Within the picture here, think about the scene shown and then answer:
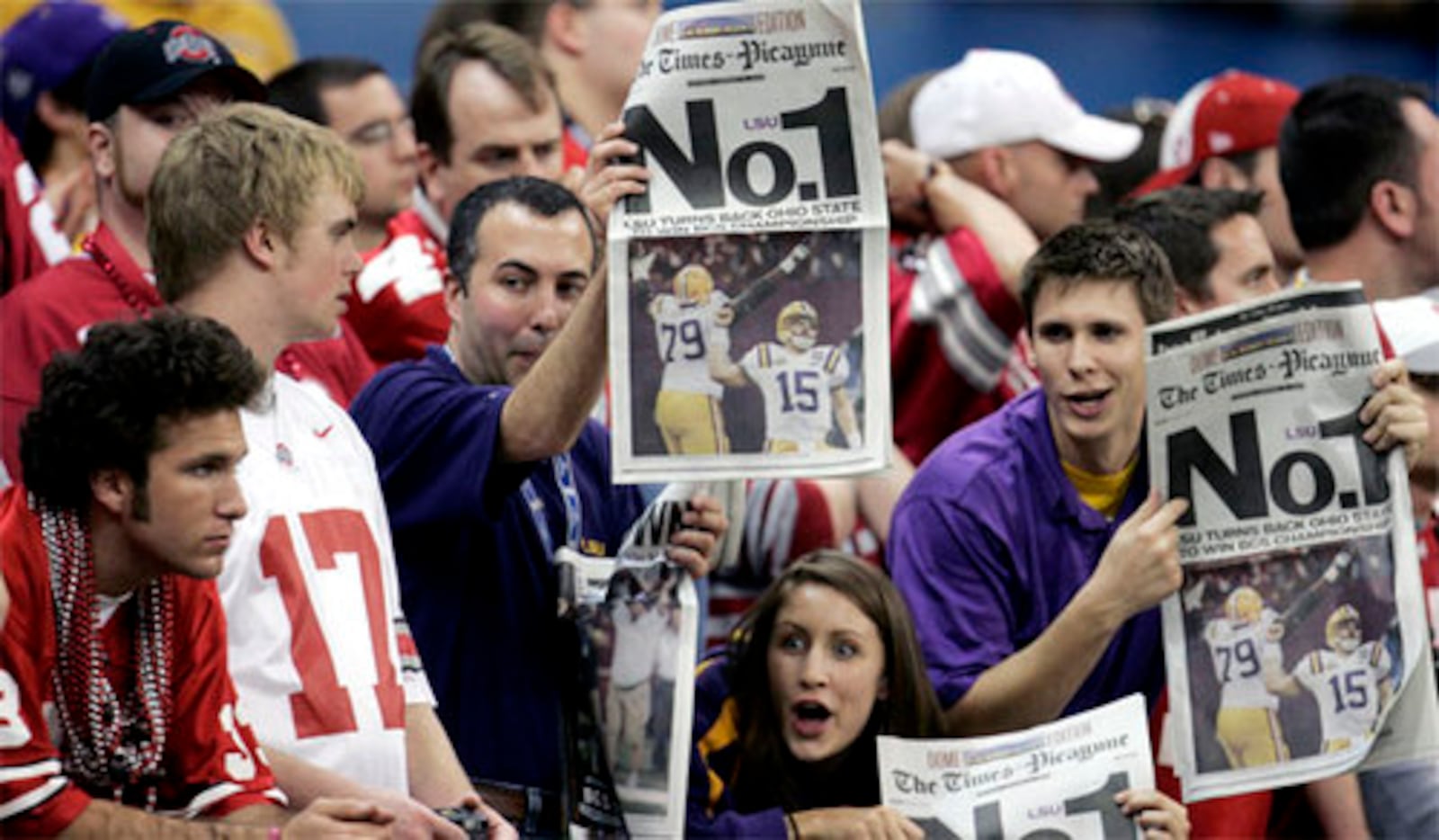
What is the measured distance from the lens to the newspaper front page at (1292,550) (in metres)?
4.48

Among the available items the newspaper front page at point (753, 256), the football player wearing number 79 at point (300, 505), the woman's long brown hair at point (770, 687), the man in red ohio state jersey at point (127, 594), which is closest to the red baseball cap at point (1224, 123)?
the woman's long brown hair at point (770, 687)

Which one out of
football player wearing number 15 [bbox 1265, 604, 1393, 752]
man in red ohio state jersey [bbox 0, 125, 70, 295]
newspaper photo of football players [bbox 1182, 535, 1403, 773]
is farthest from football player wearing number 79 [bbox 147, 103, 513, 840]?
man in red ohio state jersey [bbox 0, 125, 70, 295]

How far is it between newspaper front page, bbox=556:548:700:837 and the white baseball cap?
285cm

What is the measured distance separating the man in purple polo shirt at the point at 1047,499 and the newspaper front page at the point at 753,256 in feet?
3.00

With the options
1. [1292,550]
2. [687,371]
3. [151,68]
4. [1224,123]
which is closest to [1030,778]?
[1292,550]

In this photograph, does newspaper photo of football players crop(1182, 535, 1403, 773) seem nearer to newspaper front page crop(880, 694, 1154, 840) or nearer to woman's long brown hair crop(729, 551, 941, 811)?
newspaper front page crop(880, 694, 1154, 840)

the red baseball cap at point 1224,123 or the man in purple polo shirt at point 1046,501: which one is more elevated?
the red baseball cap at point 1224,123

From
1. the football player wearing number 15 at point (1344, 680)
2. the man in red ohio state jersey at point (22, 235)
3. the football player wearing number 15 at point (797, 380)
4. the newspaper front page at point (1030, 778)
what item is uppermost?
the man in red ohio state jersey at point (22, 235)

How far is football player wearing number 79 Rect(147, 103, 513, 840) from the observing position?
13.3 feet

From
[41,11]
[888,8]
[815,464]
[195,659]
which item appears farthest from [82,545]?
[888,8]

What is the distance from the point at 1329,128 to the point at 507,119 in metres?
1.90

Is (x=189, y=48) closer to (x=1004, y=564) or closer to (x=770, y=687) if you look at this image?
(x=770, y=687)

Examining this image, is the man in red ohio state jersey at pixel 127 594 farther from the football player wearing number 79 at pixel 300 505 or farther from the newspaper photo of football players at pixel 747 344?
the newspaper photo of football players at pixel 747 344

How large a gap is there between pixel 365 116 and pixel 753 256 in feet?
8.77
